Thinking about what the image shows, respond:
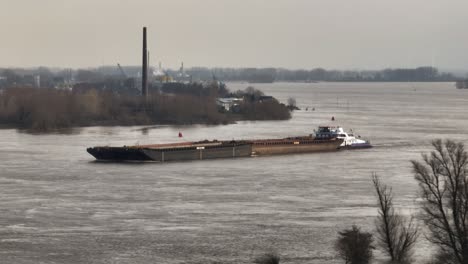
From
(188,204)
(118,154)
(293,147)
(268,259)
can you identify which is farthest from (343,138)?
(268,259)

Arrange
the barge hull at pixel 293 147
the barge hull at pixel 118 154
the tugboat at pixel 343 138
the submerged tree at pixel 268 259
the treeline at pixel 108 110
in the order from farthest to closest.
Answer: the treeline at pixel 108 110 → the tugboat at pixel 343 138 → the barge hull at pixel 293 147 → the barge hull at pixel 118 154 → the submerged tree at pixel 268 259

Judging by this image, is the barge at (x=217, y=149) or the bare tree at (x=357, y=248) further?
the barge at (x=217, y=149)

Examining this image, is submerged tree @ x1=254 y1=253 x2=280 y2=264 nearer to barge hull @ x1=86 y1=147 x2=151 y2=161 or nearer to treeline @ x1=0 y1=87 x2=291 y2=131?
barge hull @ x1=86 y1=147 x2=151 y2=161

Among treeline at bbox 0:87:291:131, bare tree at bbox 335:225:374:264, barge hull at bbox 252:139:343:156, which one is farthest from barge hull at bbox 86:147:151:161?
bare tree at bbox 335:225:374:264

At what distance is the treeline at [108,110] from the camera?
95.6 feet

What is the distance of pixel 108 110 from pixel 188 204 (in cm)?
1927

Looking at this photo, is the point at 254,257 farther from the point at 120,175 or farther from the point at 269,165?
the point at 269,165

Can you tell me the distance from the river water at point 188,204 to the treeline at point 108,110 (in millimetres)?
7005

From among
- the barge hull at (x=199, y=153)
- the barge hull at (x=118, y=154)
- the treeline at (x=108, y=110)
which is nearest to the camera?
the barge hull at (x=118, y=154)

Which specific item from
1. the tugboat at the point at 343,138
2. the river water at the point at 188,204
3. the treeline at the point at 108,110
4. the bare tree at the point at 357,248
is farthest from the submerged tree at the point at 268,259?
the treeline at the point at 108,110

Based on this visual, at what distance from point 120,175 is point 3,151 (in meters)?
4.72

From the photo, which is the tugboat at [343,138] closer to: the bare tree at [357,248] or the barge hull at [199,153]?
the barge hull at [199,153]

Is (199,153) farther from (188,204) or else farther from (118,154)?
(188,204)

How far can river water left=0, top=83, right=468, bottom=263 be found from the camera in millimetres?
10148
